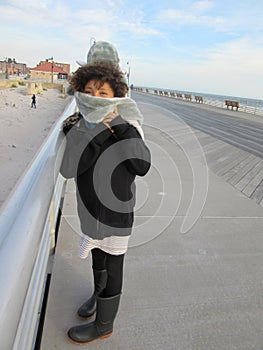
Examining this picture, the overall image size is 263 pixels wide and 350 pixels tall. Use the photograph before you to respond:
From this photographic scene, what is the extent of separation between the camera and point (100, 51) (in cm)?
159

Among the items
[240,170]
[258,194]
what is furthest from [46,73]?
[258,194]

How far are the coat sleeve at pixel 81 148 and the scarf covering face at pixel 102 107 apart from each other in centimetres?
5

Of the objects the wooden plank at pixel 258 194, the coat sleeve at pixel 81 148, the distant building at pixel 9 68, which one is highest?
the distant building at pixel 9 68

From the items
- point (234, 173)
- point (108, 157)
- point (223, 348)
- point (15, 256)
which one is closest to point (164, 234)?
point (223, 348)

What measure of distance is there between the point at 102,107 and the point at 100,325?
1122mm

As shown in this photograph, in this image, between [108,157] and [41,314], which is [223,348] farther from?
[108,157]

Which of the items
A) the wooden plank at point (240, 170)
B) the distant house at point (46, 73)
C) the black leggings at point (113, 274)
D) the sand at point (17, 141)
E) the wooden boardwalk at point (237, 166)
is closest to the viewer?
the black leggings at point (113, 274)

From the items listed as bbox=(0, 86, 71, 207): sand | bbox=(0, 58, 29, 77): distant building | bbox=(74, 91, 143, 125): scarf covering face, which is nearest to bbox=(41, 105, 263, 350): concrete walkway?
bbox=(74, 91, 143, 125): scarf covering face

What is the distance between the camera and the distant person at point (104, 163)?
1.29 m

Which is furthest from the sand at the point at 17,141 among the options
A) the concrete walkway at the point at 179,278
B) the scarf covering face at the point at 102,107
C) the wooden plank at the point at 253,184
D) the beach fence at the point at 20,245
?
the beach fence at the point at 20,245

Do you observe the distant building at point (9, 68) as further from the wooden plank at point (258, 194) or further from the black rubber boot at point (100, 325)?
the black rubber boot at point (100, 325)

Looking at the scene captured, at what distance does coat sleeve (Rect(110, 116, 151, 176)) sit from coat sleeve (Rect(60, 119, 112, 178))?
0.05 metres

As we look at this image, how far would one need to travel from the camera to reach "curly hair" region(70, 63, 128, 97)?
1.35 meters

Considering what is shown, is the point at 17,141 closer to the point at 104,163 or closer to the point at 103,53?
the point at 103,53
